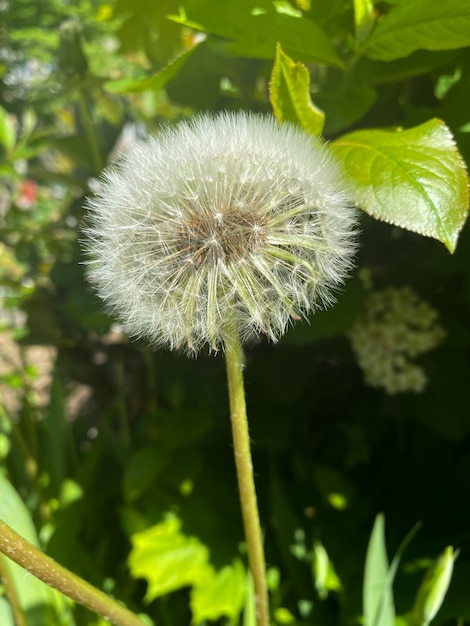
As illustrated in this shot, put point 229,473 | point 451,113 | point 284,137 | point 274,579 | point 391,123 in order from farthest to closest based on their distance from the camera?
point 229,473 → point 274,579 → point 391,123 → point 451,113 → point 284,137

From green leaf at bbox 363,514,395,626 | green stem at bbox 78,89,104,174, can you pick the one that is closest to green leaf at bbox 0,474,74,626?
green leaf at bbox 363,514,395,626

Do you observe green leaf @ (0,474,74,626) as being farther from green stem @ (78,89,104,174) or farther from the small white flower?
green stem @ (78,89,104,174)

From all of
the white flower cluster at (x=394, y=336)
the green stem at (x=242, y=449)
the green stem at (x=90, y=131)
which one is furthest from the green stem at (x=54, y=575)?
the green stem at (x=90, y=131)

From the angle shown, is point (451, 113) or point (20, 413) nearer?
point (451, 113)

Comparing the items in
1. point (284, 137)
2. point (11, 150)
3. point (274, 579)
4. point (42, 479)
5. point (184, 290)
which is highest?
point (284, 137)

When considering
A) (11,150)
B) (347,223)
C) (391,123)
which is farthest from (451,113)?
(11,150)

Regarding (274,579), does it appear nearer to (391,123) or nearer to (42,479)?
(42,479)
